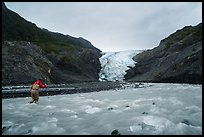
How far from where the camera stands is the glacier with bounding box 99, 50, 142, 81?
2772 inches

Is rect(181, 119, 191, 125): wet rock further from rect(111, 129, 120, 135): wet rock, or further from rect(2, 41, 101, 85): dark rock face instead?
rect(2, 41, 101, 85): dark rock face

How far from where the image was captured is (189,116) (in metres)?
11.1

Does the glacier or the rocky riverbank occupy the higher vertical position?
the glacier

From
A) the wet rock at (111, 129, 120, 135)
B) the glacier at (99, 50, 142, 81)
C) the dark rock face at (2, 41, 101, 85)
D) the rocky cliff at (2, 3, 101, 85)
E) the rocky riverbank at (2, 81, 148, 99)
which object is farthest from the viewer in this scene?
the glacier at (99, 50, 142, 81)

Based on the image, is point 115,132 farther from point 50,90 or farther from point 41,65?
point 41,65

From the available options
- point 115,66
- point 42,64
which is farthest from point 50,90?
point 115,66

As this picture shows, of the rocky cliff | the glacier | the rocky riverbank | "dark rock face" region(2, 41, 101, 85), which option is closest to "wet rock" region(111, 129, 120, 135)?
the rocky riverbank

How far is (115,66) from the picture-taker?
253 feet

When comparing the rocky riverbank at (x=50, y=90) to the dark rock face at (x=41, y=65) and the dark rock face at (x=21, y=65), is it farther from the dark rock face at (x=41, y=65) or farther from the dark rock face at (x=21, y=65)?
the dark rock face at (x=41, y=65)

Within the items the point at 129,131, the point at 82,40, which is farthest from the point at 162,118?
the point at 82,40

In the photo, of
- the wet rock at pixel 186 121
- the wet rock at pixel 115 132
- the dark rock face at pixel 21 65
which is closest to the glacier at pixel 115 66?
the dark rock face at pixel 21 65

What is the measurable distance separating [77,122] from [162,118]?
4.02 m

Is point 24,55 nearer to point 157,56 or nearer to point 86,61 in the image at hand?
point 86,61

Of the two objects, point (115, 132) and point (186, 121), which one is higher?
point (186, 121)
